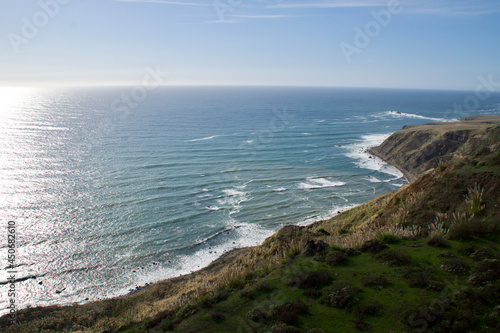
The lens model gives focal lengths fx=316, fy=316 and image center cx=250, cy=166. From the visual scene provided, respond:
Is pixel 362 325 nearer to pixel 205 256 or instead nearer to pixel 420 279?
pixel 420 279

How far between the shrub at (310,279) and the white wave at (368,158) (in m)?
58.3

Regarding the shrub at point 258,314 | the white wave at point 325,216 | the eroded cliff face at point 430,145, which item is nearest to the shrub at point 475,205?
the shrub at point 258,314

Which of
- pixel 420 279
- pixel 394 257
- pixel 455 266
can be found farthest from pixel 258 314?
pixel 455 266

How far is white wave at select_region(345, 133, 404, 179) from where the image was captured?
67300 mm

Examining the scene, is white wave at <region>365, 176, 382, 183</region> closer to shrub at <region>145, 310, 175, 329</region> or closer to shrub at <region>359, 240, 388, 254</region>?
shrub at <region>359, 240, 388, 254</region>

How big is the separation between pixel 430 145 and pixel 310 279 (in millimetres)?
71074

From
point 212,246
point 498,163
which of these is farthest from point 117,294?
point 498,163

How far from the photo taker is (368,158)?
75.5m

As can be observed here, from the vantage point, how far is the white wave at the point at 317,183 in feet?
182

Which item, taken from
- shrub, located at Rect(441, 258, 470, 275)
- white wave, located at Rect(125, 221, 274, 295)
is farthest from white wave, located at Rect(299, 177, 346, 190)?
shrub, located at Rect(441, 258, 470, 275)

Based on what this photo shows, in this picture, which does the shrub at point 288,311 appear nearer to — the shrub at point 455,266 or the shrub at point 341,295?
the shrub at point 341,295

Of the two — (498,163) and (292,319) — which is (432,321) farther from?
(498,163)

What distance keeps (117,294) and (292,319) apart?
23701mm

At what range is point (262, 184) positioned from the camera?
55312 millimetres
